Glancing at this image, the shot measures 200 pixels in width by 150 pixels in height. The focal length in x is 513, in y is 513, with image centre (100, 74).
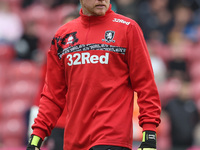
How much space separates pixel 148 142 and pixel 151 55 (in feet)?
20.7

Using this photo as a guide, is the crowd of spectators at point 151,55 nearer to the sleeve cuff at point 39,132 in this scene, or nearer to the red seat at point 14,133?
the red seat at point 14,133

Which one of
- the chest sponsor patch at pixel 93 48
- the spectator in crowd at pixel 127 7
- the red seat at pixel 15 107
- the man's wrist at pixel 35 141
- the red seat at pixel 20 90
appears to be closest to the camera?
the chest sponsor patch at pixel 93 48

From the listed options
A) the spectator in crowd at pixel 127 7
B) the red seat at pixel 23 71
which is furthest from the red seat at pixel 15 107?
the spectator in crowd at pixel 127 7

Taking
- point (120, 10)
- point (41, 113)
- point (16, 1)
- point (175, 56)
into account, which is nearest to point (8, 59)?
point (16, 1)

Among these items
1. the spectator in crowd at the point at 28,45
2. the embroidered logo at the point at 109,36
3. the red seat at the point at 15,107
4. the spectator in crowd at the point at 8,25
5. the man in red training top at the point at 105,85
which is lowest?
the man in red training top at the point at 105,85

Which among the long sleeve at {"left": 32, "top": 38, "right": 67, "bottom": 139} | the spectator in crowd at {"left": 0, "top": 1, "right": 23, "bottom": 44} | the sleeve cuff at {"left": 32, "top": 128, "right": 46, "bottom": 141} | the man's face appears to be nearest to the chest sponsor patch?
the long sleeve at {"left": 32, "top": 38, "right": 67, "bottom": 139}

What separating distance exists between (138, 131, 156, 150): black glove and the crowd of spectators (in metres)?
5.37

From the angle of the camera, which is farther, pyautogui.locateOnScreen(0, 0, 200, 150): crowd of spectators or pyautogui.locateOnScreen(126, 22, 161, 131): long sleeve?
pyautogui.locateOnScreen(0, 0, 200, 150): crowd of spectators

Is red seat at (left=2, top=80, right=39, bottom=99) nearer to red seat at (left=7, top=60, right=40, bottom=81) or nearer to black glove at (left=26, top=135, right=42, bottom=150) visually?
red seat at (left=7, top=60, right=40, bottom=81)

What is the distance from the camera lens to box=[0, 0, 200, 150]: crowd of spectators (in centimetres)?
947

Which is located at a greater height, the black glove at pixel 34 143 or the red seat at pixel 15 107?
the red seat at pixel 15 107

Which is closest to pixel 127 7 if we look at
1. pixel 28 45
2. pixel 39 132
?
pixel 28 45

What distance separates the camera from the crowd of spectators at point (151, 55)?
9469mm

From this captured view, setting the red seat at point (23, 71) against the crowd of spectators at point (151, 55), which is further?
the red seat at point (23, 71)
